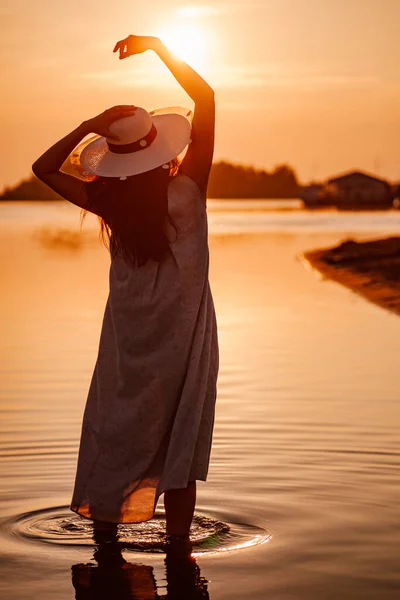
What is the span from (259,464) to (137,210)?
9.02 ft

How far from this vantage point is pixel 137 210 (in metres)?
6.43

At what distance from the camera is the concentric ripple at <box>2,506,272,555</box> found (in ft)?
22.3

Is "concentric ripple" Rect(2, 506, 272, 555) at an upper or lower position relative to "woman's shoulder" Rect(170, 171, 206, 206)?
lower

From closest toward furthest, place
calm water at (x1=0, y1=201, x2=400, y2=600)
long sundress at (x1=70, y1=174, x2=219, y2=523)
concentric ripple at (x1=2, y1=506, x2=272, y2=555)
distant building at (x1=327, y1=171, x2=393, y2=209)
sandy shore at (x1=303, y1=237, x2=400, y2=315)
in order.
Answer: calm water at (x1=0, y1=201, x2=400, y2=600), long sundress at (x1=70, y1=174, x2=219, y2=523), concentric ripple at (x1=2, y1=506, x2=272, y2=555), sandy shore at (x1=303, y1=237, x2=400, y2=315), distant building at (x1=327, y1=171, x2=393, y2=209)

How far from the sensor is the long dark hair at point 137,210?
252 inches

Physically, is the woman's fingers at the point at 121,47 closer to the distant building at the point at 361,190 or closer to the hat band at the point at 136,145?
the hat band at the point at 136,145

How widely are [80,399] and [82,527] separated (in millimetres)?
4080

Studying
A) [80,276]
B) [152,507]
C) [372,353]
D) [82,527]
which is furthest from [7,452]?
[80,276]

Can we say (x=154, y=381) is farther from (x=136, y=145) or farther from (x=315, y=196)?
(x=315, y=196)

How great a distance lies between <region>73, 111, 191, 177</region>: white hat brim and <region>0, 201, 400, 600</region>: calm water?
5.63ft

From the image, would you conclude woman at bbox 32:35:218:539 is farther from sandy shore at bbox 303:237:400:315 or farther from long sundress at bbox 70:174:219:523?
sandy shore at bbox 303:237:400:315

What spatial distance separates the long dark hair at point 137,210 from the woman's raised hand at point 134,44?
1.67 feet

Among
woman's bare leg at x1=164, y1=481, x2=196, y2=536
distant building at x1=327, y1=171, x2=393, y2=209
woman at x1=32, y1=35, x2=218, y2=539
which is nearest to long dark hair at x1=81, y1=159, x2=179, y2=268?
woman at x1=32, y1=35, x2=218, y2=539

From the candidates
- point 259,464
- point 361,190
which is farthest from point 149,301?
point 361,190
